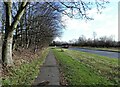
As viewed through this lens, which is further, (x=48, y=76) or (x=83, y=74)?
(x=83, y=74)

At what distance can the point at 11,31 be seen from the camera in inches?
578

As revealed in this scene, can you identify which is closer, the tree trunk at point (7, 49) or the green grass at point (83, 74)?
the green grass at point (83, 74)

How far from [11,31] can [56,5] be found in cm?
355

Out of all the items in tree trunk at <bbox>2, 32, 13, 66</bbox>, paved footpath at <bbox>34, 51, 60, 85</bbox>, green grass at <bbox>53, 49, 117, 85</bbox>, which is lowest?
green grass at <bbox>53, 49, 117, 85</bbox>

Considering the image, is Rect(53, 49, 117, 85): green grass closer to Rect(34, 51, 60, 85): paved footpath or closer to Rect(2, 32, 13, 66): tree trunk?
Rect(34, 51, 60, 85): paved footpath

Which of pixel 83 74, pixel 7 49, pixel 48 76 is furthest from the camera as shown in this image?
pixel 7 49

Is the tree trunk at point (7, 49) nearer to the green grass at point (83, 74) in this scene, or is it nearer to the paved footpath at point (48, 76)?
the paved footpath at point (48, 76)

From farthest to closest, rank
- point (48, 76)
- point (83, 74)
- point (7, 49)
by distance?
point (7, 49) < point (83, 74) < point (48, 76)

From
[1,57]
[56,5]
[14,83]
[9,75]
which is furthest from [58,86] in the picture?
[56,5]

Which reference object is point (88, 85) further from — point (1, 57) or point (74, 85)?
point (1, 57)

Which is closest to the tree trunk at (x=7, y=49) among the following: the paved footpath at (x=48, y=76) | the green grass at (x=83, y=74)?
the paved footpath at (x=48, y=76)

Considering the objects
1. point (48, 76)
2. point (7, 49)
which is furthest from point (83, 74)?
point (7, 49)

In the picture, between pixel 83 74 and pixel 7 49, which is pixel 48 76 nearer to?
pixel 83 74

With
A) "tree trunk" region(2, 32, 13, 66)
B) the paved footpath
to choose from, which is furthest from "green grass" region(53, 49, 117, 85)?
"tree trunk" region(2, 32, 13, 66)
